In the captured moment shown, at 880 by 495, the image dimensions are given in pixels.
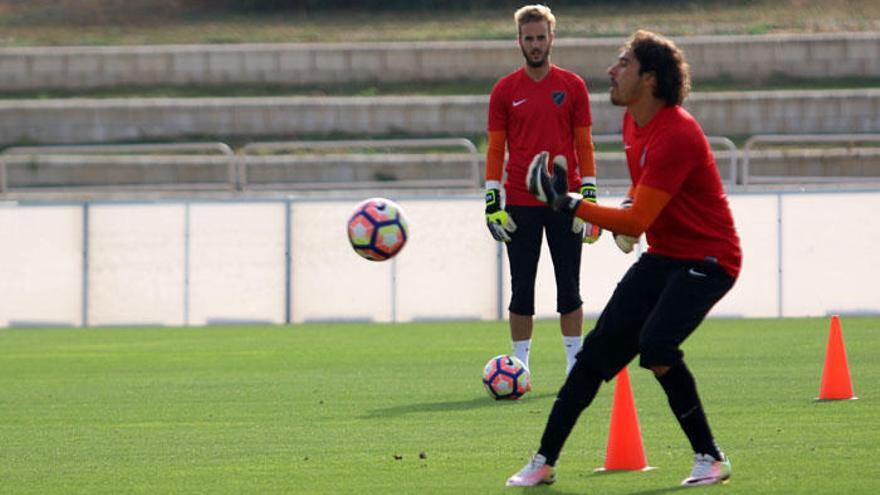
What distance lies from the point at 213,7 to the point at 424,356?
25.1 metres

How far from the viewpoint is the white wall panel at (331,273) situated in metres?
21.6

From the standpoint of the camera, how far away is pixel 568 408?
7270mm

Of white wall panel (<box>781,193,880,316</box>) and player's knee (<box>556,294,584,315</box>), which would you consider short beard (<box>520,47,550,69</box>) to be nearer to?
player's knee (<box>556,294,584,315</box>)

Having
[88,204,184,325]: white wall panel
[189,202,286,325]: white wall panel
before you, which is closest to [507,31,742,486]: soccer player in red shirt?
[189,202,286,325]: white wall panel

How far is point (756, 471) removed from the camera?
7645 millimetres

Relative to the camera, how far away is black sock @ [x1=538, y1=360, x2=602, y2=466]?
727 centimetres

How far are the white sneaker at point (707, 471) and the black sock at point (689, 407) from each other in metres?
0.03

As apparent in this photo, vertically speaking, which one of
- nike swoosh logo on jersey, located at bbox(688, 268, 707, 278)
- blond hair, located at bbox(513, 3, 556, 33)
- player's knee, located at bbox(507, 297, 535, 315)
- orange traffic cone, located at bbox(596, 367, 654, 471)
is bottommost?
orange traffic cone, located at bbox(596, 367, 654, 471)

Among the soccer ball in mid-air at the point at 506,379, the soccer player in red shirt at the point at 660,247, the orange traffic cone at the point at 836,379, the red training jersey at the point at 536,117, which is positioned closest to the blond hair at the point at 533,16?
the red training jersey at the point at 536,117

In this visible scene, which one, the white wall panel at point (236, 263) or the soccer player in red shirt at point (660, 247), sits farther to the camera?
the white wall panel at point (236, 263)

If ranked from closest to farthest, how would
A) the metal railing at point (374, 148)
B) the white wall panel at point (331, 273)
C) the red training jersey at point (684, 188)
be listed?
the red training jersey at point (684, 188) < the white wall panel at point (331, 273) < the metal railing at point (374, 148)

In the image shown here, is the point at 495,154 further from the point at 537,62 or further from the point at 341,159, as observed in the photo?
the point at 341,159

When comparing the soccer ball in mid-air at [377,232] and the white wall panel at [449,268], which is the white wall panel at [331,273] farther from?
the soccer ball in mid-air at [377,232]

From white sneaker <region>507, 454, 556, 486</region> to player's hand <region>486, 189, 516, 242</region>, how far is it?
4106 mm
